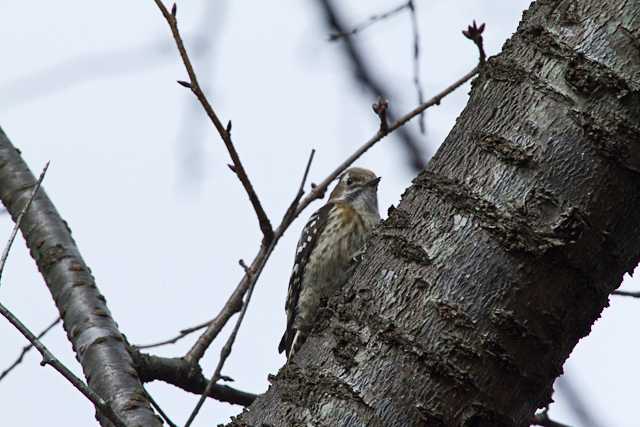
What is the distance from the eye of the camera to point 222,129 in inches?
119

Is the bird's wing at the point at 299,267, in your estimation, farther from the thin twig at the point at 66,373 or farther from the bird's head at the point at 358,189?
the thin twig at the point at 66,373

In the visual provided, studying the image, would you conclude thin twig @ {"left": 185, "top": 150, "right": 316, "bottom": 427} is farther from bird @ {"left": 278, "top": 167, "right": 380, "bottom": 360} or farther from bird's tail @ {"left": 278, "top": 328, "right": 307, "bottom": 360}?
bird @ {"left": 278, "top": 167, "right": 380, "bottom": 360}

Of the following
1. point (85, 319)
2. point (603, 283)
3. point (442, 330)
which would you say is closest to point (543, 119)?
point (603, 283)

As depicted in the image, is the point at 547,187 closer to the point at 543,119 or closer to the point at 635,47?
the point at 543,119

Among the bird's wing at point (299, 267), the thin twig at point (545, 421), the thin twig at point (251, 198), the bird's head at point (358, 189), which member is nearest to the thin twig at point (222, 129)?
the thin twig at point (251, 198)

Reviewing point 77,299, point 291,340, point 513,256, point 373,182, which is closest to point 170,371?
point 77,299

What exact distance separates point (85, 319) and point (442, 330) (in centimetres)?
206

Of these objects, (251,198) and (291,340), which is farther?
(291,340)

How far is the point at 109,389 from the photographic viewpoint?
3.29 m

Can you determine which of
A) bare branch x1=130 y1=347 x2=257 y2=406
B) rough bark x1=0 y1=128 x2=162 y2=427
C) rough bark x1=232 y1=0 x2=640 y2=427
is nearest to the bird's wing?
bare branch x1=130 y1=347 x2=257 y2=406

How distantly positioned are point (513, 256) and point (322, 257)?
138 inches

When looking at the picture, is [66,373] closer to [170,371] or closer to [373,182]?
[170,371]

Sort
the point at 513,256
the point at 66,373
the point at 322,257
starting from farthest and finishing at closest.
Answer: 1. the point at 322,257
2. the point at 66,373
3. the point at 513,256

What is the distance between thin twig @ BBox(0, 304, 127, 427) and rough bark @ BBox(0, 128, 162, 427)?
702 mm
